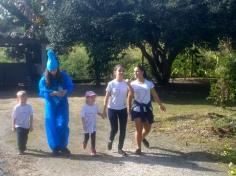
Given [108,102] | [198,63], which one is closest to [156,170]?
[108,102]

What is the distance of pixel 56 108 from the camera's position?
977 centimetres

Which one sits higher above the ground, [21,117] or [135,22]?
[135,22]

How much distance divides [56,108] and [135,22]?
9.17m

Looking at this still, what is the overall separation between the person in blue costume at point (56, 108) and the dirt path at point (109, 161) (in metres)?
0.29

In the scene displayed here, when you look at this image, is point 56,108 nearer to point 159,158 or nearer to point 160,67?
point 159,158

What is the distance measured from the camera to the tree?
18.0 m

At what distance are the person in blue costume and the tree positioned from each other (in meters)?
8.77

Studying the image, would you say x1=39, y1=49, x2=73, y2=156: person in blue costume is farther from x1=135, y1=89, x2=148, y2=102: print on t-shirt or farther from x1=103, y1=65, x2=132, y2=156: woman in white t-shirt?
x1=135, y1=89, x2=148, y2=102: print on t-shirt

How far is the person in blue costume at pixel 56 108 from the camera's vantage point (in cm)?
965

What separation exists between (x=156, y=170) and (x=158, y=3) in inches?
414

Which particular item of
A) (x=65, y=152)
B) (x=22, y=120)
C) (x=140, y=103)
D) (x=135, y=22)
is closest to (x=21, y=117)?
(x=22, y=120)

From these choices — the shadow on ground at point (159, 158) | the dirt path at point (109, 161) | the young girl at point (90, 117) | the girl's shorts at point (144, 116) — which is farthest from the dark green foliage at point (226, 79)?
the young girl at point (90, 117)

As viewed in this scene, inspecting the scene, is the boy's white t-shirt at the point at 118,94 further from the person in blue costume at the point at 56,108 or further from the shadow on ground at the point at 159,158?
the shadow on ground at the point at 159,158

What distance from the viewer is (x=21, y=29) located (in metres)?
29.0
